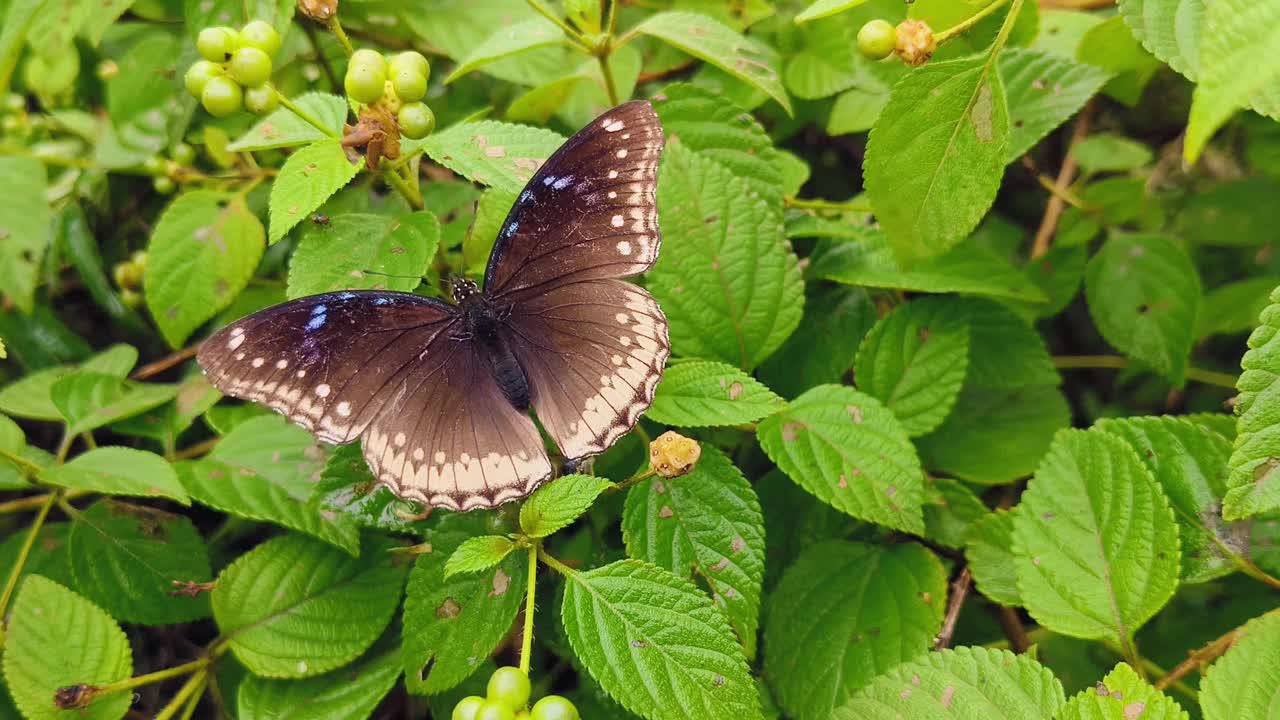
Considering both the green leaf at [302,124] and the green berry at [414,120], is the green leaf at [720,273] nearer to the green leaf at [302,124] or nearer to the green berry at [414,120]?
the green berry at [414,120]

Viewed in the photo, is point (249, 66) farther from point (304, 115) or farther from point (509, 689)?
point (509, 689)

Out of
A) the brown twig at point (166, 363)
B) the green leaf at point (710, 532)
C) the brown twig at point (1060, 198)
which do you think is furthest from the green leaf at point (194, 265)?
the brown twig at point (1060, 198)

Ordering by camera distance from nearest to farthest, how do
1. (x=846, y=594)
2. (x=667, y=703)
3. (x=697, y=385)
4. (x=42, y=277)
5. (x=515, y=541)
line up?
1. (x=667, y=703)
2. (x=515, y=541)
3. (x=697, y=385)
4. (x=846, y=594)
5. (x=42, y=277)

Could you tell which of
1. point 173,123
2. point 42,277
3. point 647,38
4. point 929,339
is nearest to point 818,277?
point 929,339

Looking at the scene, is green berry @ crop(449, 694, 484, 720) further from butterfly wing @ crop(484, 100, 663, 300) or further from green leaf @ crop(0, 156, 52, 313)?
green leaf @ crop(0, 156, 52, 313)

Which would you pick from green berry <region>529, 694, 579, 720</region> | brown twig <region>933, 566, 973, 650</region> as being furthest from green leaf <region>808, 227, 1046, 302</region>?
green berry <region>529, 694, 579, 720</region>

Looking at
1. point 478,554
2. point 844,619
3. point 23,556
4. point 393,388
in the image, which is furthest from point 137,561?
point 844,619

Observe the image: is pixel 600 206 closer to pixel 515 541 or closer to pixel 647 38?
pixel 515 541
